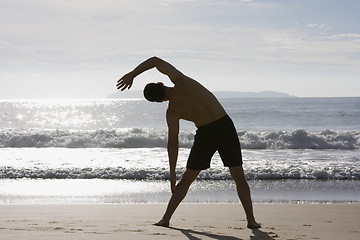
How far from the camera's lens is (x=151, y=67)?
4.54m

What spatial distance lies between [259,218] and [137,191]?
3.33 m

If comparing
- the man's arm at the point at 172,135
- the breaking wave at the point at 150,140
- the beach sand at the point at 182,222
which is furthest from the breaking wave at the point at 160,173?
the breaking wave at the point at 150,140

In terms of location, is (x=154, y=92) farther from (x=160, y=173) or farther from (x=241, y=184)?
(x=160, y=173)

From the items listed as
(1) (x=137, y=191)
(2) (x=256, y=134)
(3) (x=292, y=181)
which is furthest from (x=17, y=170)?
(2) (x=256, y=134)

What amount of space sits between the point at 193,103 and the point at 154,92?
14.6 inches

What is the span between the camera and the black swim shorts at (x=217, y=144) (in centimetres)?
461

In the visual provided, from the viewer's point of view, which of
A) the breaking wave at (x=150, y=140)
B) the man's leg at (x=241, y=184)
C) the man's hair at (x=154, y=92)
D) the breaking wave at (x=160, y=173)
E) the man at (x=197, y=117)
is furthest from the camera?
the breaking wave at (x=150, y=140)

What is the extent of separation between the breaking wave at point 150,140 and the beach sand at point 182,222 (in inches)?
492

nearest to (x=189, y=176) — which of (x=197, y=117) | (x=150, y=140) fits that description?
(x=197, y=117)

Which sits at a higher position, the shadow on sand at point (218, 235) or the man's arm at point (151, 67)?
the man's arm at point (151, 67)

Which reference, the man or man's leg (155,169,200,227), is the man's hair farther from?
man's leg (155,169,200,227)

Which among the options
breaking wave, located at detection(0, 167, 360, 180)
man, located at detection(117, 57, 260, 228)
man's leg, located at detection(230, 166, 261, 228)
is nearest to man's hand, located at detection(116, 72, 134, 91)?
man, located at detection(117, 57, 260, 228)

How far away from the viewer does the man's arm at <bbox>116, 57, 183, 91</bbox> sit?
448 centimetres

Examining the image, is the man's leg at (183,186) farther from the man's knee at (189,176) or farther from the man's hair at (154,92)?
the man's hair at (154,92)
